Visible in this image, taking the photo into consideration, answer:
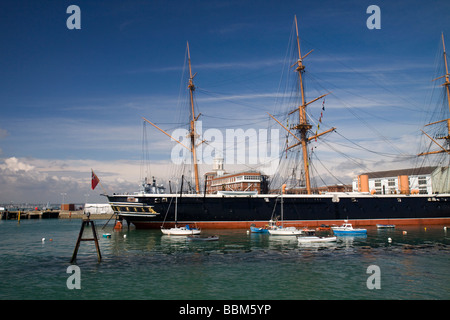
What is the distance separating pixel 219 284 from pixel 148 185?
141 ft

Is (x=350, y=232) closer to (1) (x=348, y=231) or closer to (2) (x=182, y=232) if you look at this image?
(1) (x=348, y=231)

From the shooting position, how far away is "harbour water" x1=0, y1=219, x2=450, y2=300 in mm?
18891

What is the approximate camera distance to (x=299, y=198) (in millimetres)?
56844

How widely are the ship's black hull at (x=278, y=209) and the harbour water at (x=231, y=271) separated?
14.3m

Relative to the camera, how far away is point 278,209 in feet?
185

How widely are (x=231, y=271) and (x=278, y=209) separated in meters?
33.5

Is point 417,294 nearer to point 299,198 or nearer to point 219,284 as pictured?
point 219,284

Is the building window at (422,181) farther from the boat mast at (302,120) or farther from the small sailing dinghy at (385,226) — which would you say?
the boat mast at (302,120)

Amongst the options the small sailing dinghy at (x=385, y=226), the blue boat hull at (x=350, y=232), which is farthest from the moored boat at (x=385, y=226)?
the blue boat hull at (x=350, y=232)

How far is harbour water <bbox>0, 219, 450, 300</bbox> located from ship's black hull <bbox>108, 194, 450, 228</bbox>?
14.3 meters
